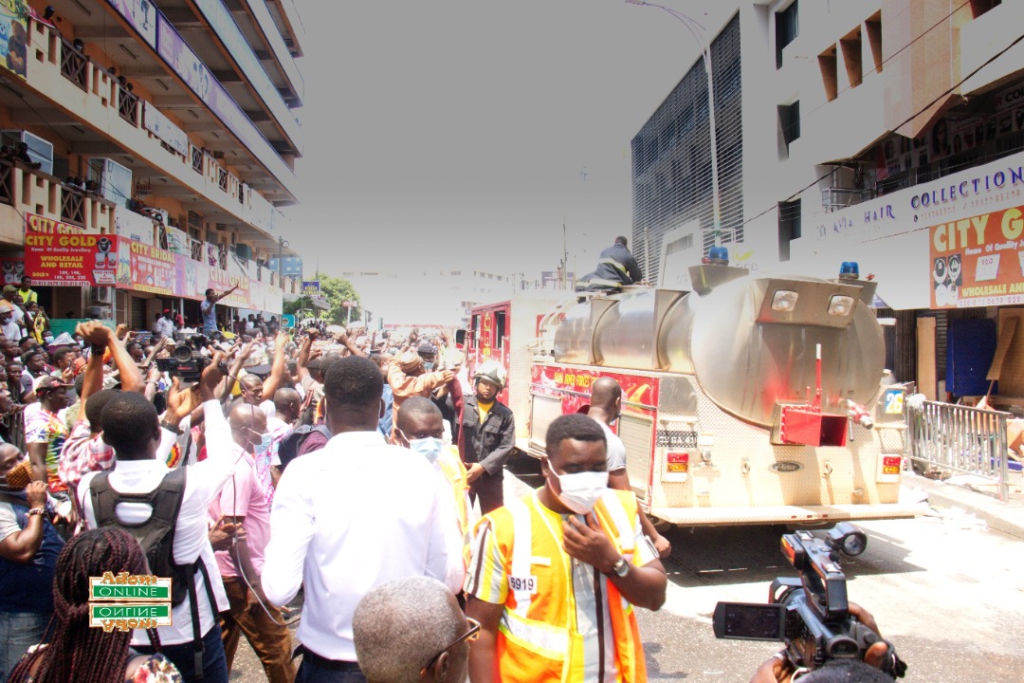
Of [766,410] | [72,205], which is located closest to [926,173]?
[766,410]

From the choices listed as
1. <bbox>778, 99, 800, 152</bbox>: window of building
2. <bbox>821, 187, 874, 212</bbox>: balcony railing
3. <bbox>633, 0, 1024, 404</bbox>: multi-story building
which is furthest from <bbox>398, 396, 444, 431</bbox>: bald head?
<bbox>778, 99, 800, 152</bbox>: window of building

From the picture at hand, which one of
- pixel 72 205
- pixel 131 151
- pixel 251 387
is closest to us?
pixel 251 387

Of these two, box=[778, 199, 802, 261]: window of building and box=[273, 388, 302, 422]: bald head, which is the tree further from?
box=[273, 388, 302, 422]: bald head

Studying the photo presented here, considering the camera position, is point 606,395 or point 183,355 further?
point 606,395

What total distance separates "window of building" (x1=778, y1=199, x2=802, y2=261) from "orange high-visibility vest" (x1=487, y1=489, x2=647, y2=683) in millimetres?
19203

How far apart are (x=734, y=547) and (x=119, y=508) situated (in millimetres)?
5958

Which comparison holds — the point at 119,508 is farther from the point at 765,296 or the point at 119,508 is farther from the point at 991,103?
the point at 991,103

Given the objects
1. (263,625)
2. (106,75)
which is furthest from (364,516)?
(106,75)

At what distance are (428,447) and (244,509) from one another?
3.10 feet

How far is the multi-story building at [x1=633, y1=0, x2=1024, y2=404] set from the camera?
11.7 metres

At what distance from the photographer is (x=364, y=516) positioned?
2.22 metres

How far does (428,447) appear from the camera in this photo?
3.68m

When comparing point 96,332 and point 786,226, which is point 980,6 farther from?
point 96,332

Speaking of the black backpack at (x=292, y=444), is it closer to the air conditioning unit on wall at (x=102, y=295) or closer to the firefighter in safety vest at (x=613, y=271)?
the firefighter in safety vest at (x=613, y=271)
